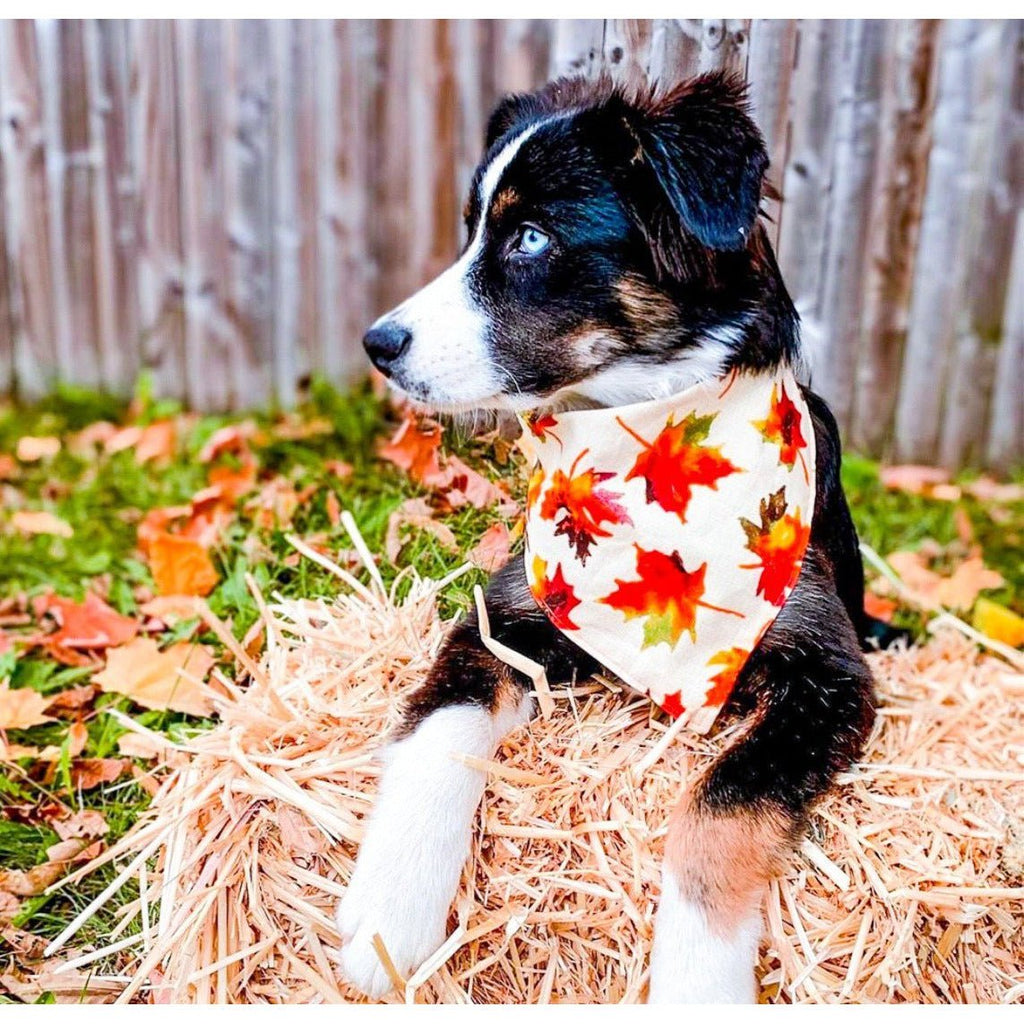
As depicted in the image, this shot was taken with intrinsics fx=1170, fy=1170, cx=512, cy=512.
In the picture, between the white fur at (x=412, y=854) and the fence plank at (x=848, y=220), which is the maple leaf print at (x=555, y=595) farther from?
the fence plank at (x=848, y=220)

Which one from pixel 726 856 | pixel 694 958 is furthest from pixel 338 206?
pixel 694 958

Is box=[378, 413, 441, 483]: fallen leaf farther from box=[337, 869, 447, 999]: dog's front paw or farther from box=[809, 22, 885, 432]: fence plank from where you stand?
box=[809, 22, 885, 432]: fence plank

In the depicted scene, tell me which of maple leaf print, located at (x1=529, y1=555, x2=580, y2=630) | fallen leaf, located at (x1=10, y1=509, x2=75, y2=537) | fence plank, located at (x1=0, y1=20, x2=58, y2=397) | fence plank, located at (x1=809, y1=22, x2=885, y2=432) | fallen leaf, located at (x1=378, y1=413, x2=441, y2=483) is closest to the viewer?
maple leaf print, located at (x1=529, y1=555, x2=580, y2=630)

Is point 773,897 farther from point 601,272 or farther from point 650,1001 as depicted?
point 601,272

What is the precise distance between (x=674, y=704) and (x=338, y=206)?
11.7 feet

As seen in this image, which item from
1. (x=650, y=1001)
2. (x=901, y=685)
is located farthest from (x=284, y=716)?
(x=901, y=685)

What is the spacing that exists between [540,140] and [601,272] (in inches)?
12.6

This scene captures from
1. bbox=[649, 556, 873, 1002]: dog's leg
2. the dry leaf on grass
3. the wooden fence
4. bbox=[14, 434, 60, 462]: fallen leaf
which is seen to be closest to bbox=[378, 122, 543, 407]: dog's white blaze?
bbox=[649, 556, 873, 1002]: dog's leg

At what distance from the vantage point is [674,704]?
2.31 metres

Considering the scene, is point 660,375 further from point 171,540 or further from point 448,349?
point 171,540

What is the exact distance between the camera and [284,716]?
2369mm

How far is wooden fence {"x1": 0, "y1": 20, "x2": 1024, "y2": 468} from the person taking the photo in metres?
4.48

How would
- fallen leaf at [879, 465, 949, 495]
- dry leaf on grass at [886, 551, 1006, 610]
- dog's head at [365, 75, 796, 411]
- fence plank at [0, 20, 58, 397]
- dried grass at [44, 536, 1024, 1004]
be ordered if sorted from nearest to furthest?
dried grass at [44, 536, 1024, 1004]
dog's head at [365, 75, 796, 411]
dry leaf on grass at [886, 551, 1006, 610]
fallen leaf at [879, 465, 949, 495]
fence plank at [0, 20, 58, 397]

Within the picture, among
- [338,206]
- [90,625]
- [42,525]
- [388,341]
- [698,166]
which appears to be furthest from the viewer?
[338,206]
